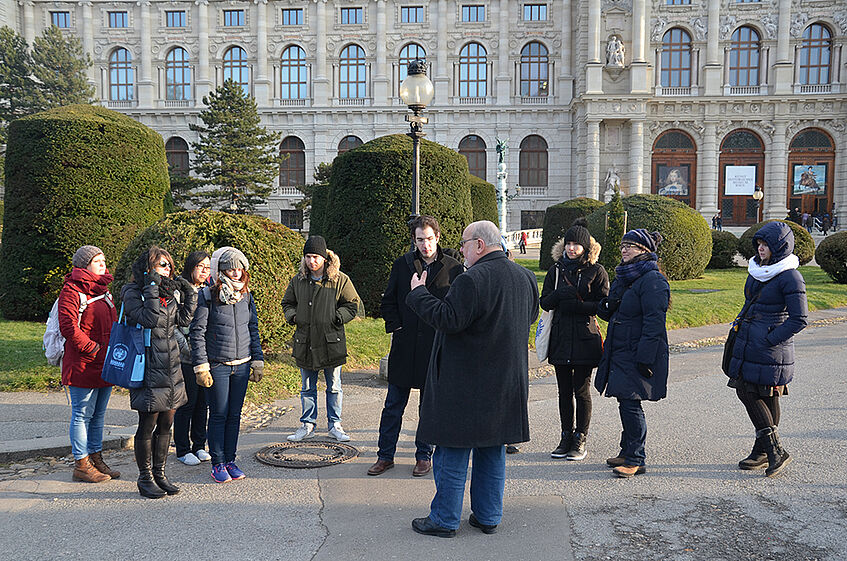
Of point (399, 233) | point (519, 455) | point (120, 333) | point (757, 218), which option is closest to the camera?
point (120, 333)

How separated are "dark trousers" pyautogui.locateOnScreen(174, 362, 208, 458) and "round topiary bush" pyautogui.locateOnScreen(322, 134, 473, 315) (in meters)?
6.01

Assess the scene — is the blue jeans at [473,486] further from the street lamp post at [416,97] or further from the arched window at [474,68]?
the arched window at [474,68]

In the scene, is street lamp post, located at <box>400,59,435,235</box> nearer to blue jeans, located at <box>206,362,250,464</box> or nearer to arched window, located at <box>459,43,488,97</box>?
blue jeans, located at <box>206,362,250,464</box>

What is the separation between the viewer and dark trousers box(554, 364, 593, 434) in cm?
593

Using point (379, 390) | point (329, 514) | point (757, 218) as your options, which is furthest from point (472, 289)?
point (757, 218)

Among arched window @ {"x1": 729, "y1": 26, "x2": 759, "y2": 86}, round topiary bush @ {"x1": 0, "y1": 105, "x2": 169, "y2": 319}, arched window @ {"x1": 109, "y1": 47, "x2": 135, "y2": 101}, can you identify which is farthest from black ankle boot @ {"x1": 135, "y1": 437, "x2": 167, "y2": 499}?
arched window @ {"x1": 109, "y1": 47, "x2": 135, "y2": 101}

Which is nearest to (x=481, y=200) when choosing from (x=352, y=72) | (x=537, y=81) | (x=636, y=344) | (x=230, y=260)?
(x=636, y=344)

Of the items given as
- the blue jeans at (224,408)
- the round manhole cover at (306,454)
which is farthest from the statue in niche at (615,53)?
the blue jeans at (224,408)

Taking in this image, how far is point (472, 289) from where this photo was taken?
4.07 m

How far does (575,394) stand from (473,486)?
76.1 inches

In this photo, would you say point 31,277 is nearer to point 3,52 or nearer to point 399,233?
point 399,233

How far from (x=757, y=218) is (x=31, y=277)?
155ft

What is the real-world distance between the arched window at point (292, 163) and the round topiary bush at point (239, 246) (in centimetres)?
4455

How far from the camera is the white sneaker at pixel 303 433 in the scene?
251 inches
